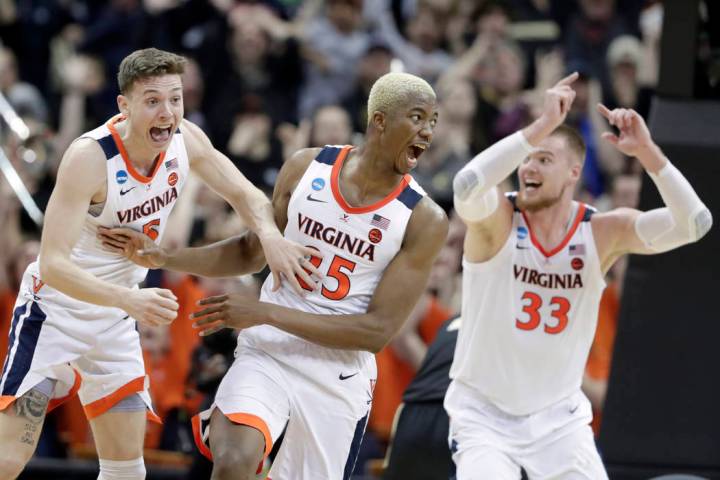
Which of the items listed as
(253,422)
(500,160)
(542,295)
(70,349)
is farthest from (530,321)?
(70,349)

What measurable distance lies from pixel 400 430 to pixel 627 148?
2.30 metres

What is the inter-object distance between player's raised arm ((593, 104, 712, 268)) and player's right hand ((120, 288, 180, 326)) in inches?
90.1

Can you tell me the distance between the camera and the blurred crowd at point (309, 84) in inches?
373

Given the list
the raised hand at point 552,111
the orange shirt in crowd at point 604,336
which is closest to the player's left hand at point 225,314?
the raised hand at point 552,111

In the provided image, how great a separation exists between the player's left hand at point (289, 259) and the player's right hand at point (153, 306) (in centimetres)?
56

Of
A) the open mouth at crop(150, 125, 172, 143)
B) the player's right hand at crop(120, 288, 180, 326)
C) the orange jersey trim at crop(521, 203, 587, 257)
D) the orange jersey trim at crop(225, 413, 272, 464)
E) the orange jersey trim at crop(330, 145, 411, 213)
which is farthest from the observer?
the orange jersey trim at crop(521, 203, 587, 257)

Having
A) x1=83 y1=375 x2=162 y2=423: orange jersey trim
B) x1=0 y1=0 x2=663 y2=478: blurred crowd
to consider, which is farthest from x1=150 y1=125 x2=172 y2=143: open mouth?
x1=0 y1=0 x2=663 y2=478: blurred crowd

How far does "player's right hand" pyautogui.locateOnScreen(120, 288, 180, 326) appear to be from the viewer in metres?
5.34

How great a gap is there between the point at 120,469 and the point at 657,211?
9.62 ft

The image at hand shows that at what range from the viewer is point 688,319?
7496 mm

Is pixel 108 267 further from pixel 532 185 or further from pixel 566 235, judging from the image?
pixel 566 235

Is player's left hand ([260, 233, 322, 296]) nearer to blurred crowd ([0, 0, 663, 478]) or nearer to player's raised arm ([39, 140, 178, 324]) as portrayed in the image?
player's raised arm ([39, 140, 178, 324])

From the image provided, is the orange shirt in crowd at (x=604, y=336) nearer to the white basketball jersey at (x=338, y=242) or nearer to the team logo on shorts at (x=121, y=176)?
the white basketball jersey at (x=338, y=242)

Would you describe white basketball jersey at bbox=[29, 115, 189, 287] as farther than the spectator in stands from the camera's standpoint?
No
